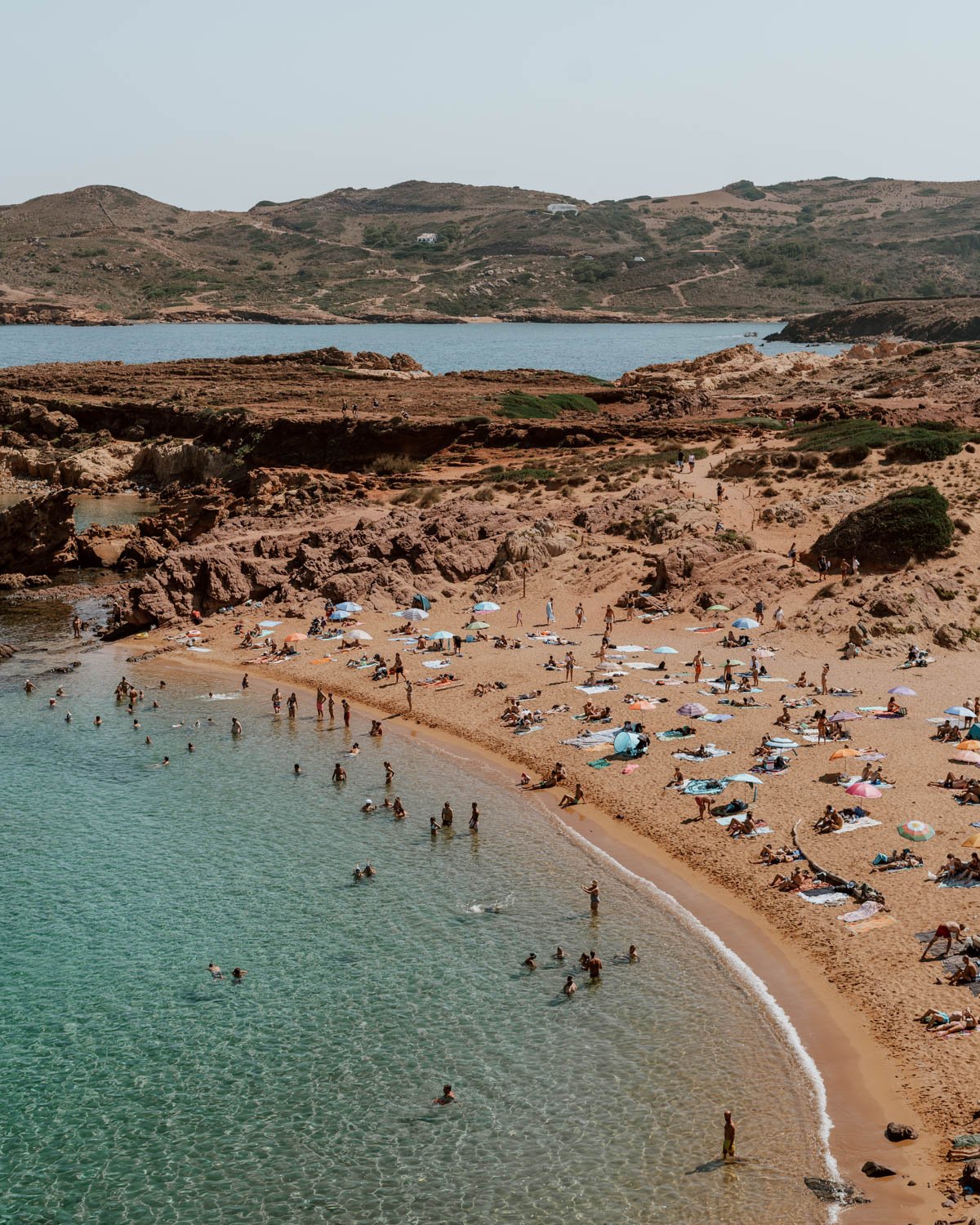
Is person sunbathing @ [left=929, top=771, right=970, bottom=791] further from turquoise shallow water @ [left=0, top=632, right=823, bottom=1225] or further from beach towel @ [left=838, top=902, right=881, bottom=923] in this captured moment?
turquoise shallow water @ [left=0, top=632, right=823, bottom=1225]

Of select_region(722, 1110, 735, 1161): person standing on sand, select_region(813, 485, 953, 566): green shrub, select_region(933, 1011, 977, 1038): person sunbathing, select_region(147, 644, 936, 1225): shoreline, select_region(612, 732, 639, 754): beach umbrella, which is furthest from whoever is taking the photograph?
select_region(813, 485, 953, 566): green shrub

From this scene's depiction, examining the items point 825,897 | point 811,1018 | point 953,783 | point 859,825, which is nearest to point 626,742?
point 859,825

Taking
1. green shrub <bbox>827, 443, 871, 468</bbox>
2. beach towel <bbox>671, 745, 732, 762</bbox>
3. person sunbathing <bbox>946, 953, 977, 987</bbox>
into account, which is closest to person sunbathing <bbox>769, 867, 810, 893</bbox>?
person sunbathing <bbox>946, 953, 977, 987</bbox>

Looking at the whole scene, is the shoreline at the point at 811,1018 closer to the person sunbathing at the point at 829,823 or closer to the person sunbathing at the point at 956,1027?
the person sunbathing at the point at 956,1027

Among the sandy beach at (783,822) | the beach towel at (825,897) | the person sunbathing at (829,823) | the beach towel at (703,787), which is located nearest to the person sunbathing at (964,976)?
the sandy beach at (783,822)

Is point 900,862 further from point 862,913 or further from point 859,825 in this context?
point 862,913

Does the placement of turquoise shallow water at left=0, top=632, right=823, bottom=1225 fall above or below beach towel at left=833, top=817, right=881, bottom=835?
below
